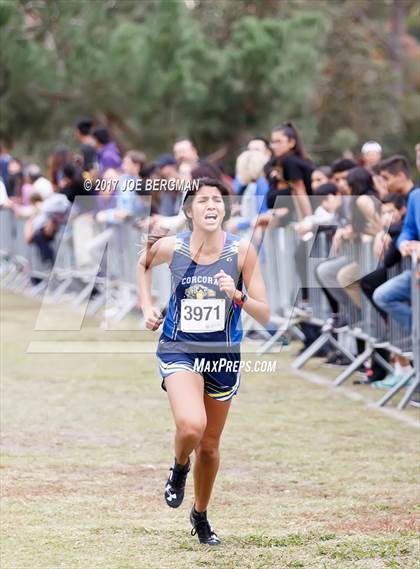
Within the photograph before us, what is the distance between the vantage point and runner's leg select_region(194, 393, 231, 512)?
6.24 meters

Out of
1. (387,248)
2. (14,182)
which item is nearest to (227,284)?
(387,248)

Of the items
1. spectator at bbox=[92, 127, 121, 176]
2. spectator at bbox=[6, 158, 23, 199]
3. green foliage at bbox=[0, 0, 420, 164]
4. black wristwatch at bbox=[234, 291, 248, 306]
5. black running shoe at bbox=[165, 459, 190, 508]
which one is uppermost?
green foliage at bbox=[0, 0, 420, 164]

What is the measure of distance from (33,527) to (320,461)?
232 centimetres

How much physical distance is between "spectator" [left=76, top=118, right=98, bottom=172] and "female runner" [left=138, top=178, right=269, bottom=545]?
1018 cm

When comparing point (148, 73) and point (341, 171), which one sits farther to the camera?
point (148, 73)

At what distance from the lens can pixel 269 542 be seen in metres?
6.28

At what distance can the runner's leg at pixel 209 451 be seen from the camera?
6.24 m

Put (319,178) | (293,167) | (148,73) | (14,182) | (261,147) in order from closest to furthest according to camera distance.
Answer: (293,167), (319,178), (261,147), (14,182), (148,73)

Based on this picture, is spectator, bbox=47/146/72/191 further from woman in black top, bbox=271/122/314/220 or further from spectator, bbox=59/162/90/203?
woman in black top, bbox=271/122/314/220

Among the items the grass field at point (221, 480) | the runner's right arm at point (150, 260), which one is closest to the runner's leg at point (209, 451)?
the grass field at point (221, 480)

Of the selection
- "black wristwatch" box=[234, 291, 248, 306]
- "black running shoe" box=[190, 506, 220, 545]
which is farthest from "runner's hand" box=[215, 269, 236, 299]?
"black running shoe" box=[190, 506, 220, 545]

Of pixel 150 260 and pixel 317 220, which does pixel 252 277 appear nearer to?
pixel 150 260

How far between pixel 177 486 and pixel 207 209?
1309mm

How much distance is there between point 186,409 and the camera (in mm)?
5984
